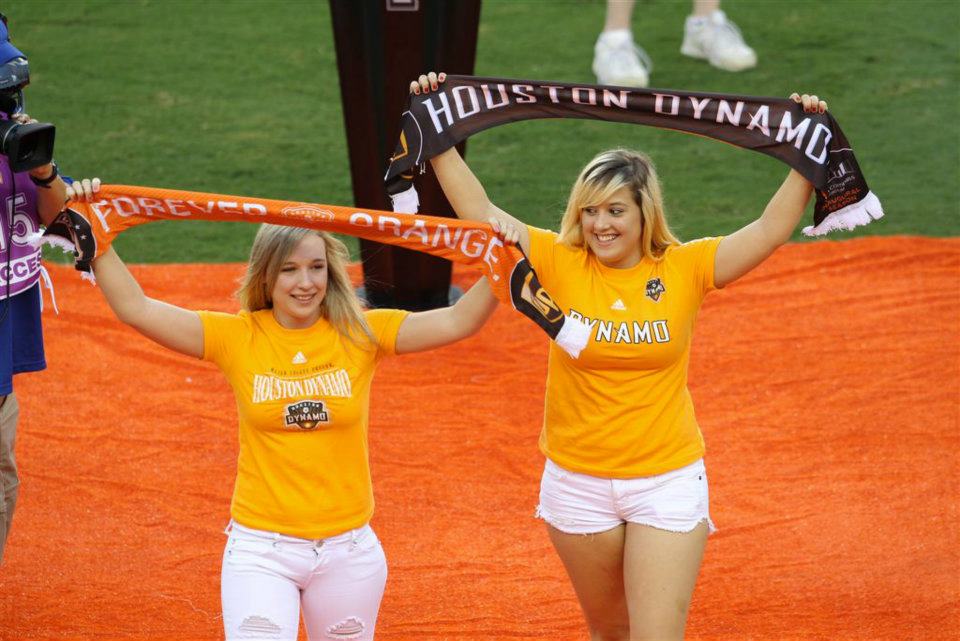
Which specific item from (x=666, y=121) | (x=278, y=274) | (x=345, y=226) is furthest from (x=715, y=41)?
(x=278, y=274)

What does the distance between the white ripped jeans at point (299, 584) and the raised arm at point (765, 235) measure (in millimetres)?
1449

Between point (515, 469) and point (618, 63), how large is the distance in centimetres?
532

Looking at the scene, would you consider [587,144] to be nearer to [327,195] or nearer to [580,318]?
[327,195]

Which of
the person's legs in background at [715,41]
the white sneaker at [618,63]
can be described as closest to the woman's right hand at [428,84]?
the white sneaker at [618,63]

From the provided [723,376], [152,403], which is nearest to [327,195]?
[152,403]

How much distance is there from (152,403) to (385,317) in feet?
12.3

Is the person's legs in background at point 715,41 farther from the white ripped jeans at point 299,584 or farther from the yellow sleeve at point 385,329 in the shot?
the white ripped jeans at point 299,584

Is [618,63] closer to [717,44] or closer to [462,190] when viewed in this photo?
[717,44]

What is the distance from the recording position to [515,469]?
275 inches

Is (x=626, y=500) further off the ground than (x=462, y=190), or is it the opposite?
(x=462, y=190)

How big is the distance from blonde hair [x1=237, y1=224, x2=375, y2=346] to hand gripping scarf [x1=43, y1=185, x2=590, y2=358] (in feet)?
0.16

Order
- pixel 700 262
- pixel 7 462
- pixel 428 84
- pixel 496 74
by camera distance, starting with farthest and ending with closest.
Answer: pixel 496 74 → pixel 7 462 → pixel 428 84 → pixel 700 262

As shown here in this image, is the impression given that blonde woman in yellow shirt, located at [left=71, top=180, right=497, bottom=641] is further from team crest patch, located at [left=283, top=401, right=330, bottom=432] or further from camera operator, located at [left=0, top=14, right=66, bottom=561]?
camera operator, located at [left=0, top=14, right=66, bottom=561]

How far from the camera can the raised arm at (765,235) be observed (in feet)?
14.6
